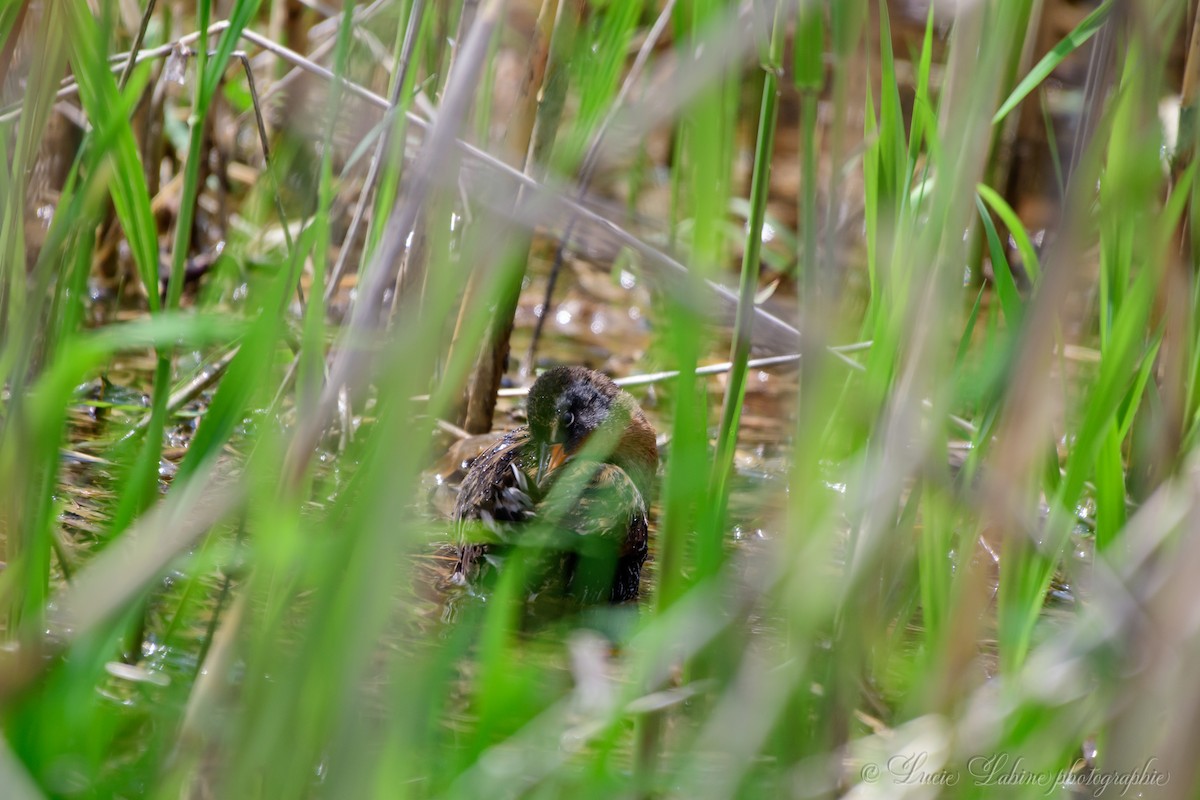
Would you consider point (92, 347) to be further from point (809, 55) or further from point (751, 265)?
point (809, 55)

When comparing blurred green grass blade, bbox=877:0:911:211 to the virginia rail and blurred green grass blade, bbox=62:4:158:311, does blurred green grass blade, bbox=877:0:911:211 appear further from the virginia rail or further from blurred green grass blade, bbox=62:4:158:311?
blurred green grass blade, bbox=62:4:158:311

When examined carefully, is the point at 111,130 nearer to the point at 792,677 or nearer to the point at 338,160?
the point at 792,677

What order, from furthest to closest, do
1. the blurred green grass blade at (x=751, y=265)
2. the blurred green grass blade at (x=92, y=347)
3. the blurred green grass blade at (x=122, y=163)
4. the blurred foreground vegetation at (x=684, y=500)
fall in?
the blurred green grass blade at (x=122, y=163) < the blurred green grass blade at (x=751, y=265) < the blurred green grass blade at (x=92, y=347) < the blurred foreground vegetation at (x=684, y=500)

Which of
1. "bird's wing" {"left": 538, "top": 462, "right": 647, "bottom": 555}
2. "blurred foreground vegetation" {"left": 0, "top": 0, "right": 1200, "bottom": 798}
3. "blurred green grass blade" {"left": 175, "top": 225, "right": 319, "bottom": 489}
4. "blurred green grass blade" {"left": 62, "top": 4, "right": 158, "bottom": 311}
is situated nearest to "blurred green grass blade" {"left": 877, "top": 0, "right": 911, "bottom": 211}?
"blurred foreground vegetation" {"left": 0, "top": 0, "right": 1200, "bottom": 798}

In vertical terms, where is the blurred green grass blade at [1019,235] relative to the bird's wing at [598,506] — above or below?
above

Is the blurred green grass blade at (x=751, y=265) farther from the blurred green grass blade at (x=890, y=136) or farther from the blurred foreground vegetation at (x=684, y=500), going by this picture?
the blurred green grass blade at (x=890, y=136)

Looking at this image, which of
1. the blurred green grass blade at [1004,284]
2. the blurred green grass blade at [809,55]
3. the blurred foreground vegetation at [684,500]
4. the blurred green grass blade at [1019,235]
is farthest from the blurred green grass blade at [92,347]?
the blurred green grass blade at [1019,235]

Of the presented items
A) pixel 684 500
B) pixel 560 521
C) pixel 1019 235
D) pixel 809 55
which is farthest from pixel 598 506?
pixel 809 55

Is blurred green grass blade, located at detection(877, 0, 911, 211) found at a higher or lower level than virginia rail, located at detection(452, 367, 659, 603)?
higher

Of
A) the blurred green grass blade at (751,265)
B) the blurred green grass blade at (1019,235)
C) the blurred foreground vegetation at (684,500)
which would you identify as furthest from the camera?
the blurred green grass blade at (1019,235)

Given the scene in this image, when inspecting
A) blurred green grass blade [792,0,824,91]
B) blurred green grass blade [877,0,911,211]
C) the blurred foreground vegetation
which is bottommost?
the blurred foreground vegetation

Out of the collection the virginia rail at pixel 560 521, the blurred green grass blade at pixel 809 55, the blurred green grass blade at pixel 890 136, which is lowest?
the virginia rail at pixel 560 521

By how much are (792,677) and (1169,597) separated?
1.22 feet

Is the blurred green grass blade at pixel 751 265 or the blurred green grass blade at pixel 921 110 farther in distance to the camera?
the blurred green grass blade at pixel 921 110
